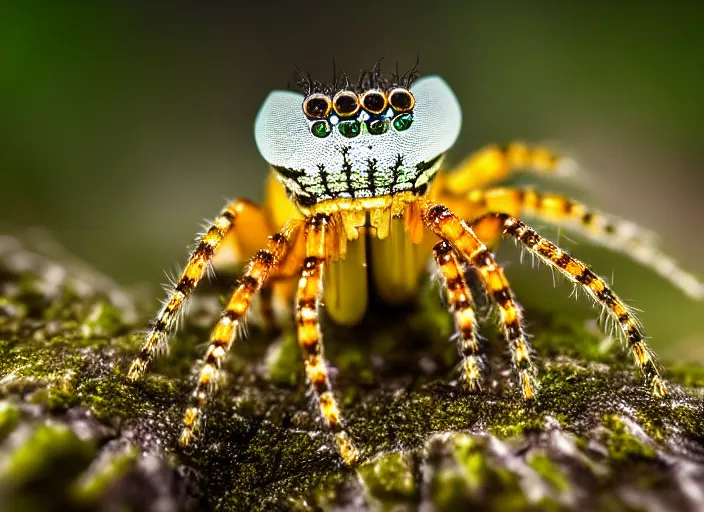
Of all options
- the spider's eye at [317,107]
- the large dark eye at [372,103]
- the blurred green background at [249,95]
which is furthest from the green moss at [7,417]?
the blurred green background at [249,95]

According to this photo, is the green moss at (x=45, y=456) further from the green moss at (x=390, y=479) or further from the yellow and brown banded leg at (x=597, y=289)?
the yellow and brown banded leg at (x=597, y=289)

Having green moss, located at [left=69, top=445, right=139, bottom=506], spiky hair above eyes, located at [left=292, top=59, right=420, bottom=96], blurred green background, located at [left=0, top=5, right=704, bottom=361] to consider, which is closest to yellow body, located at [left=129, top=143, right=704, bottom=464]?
green moss, located at [left=69, top=445, right=139, bottom=506]

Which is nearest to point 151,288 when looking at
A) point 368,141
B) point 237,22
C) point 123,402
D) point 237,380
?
point 237,380

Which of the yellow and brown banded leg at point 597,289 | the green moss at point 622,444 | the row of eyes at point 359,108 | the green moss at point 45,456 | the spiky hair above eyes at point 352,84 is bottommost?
the green moss at point 622,444

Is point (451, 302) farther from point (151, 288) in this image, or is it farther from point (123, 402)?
point (151, 288)

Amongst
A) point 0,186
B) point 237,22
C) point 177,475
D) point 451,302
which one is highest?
point 237,22

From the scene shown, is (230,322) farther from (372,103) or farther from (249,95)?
(249,95)
